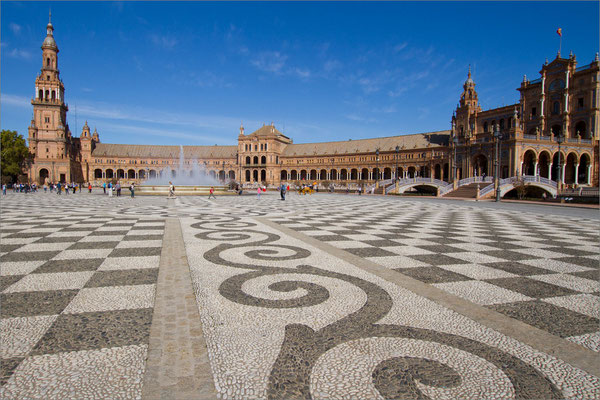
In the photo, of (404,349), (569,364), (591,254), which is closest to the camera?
(569,364)

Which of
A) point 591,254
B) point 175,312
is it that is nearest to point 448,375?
point 175,312

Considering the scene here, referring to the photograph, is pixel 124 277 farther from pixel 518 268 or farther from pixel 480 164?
pixel 480 164

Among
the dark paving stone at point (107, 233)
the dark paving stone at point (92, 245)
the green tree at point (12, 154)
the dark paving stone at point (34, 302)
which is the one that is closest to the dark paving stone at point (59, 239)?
the dark paving stone at point (107, 233)

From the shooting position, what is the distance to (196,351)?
2379mm

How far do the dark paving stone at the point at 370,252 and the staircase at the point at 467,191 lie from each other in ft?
110

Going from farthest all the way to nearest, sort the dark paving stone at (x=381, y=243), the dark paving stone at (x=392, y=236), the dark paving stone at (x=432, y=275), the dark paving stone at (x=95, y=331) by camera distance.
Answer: the dark paving stone at (x=392, y=236) < the dark paving stone at (x=381, y=243) < the dark paving stone at (x=432, y=275) < the dark paving stone at (x=95, y=331)

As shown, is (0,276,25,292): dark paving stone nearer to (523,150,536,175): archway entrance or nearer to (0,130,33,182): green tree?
(523,150,536,175): archway entrance

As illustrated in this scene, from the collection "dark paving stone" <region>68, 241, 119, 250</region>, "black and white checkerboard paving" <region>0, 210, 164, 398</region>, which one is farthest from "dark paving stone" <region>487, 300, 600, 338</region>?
"dark paving stone" <region>68, 241, 119, 250</region>

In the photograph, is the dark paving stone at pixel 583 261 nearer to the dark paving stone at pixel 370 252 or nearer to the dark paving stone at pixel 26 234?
the dark paving stone at pixel 370 252

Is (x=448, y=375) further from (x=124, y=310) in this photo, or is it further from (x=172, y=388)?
(x=124, y=310)

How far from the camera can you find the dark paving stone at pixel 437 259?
5.20 metres

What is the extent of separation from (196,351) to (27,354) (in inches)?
42.7

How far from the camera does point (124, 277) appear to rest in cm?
410

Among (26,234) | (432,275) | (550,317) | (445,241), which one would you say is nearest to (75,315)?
(432,275)
